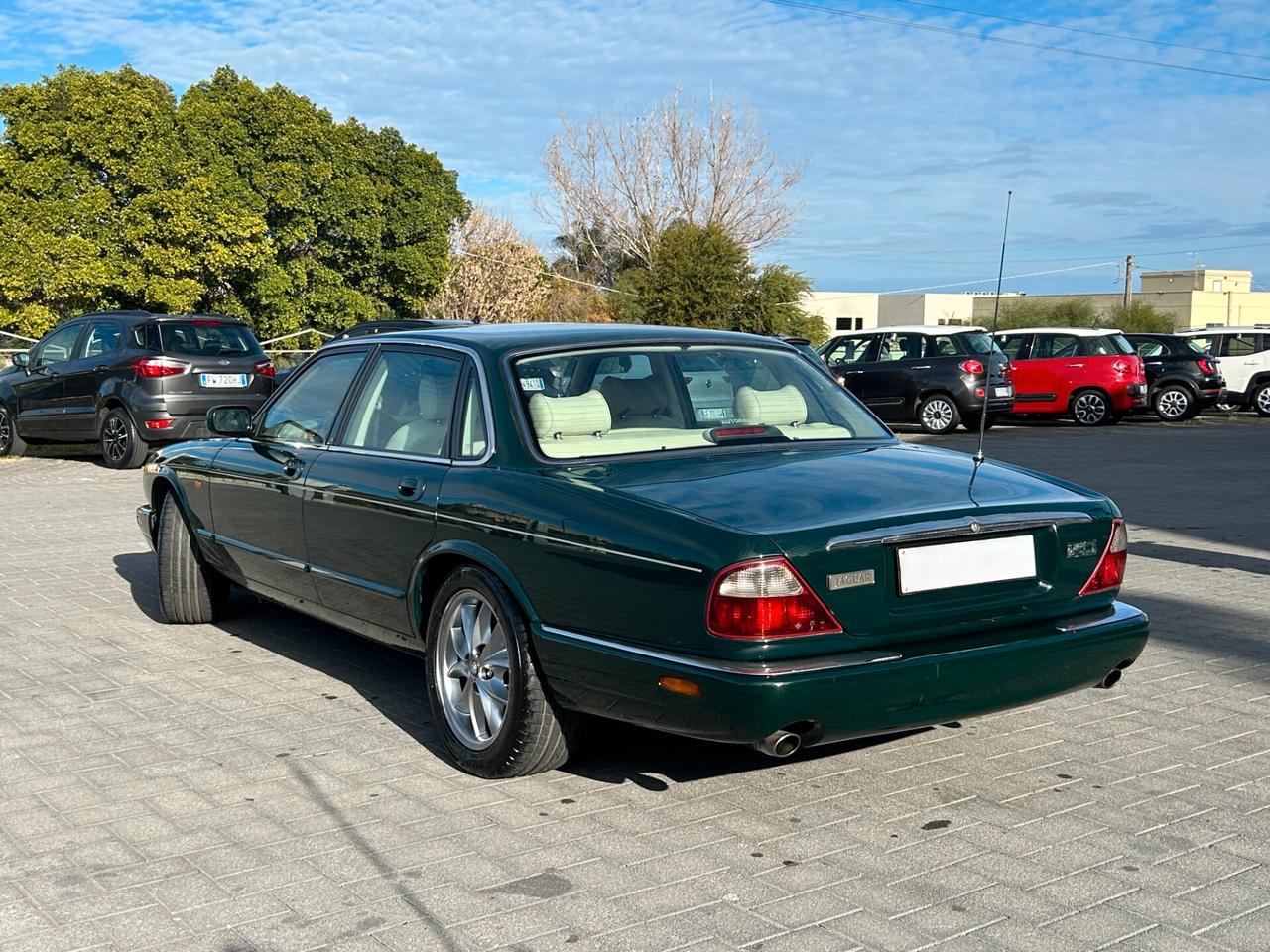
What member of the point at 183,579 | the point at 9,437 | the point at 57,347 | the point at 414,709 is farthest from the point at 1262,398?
the point at 414,709

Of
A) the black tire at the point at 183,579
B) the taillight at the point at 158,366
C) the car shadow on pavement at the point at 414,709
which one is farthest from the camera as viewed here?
the taillight at the point at 158,366

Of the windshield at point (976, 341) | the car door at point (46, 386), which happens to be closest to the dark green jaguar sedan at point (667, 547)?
the car door at point (46, 386)

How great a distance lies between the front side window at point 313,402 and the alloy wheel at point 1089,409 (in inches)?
804

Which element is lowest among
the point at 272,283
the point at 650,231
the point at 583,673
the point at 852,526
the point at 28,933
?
the point at 28,933

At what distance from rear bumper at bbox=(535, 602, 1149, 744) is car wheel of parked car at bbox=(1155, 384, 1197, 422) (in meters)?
23.4

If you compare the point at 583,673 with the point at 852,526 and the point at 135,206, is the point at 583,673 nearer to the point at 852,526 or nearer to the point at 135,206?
the point at 852,526

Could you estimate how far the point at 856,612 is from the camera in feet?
13.4

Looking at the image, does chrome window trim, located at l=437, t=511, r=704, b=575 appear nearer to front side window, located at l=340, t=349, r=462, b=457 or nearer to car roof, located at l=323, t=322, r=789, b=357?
front side window, located at l=340, t=349, r=462, b=457

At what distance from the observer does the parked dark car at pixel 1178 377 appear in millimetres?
26203

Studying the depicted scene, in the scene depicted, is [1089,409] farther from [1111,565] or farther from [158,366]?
[1111,565]

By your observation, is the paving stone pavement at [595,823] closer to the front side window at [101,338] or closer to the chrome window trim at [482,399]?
the chrome window trim at [482,399]

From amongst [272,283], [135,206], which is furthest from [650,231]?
[135,206]

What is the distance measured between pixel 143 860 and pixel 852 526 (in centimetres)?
226

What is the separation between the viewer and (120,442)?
15922mm
